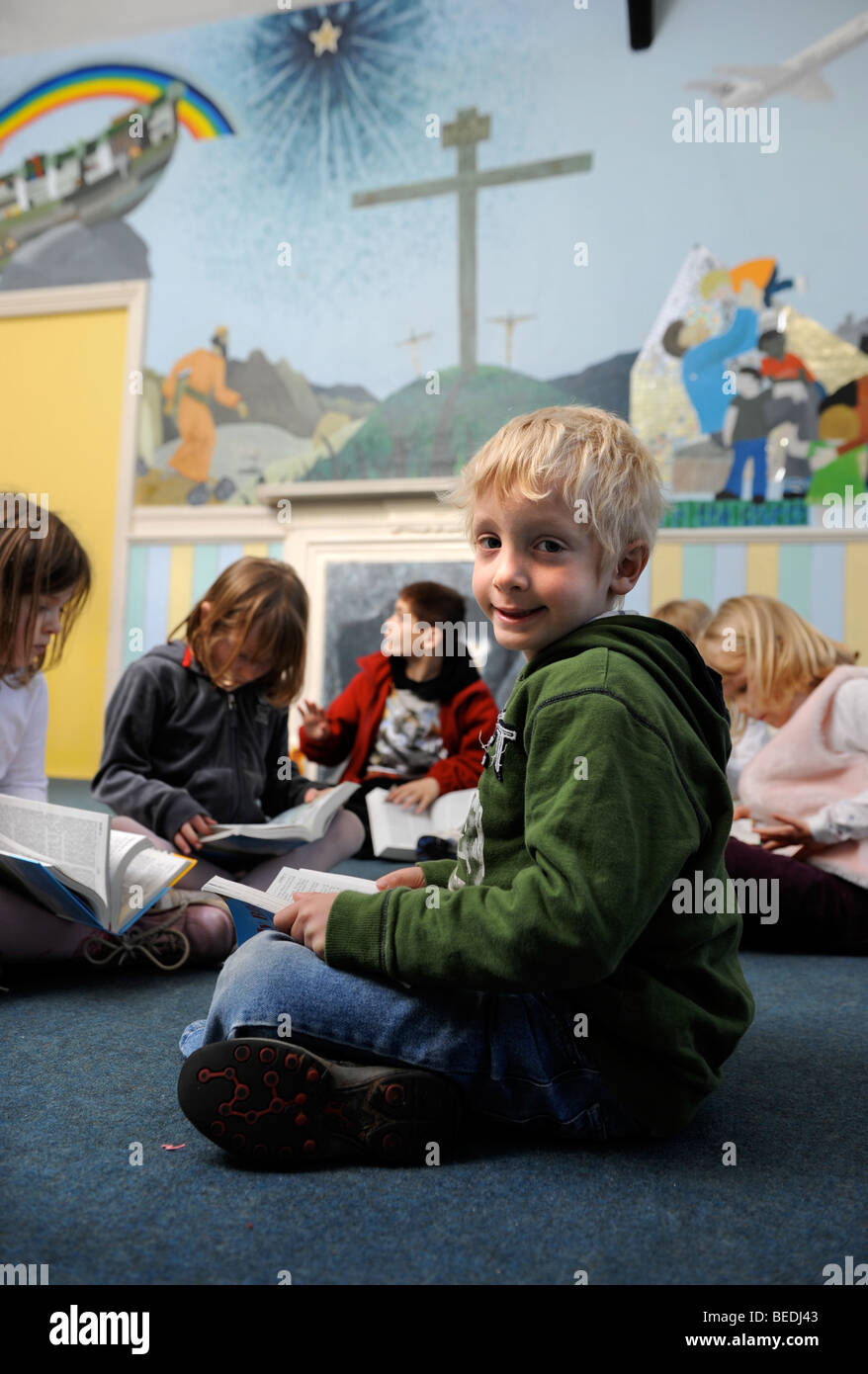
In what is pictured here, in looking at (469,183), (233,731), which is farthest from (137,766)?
(469,183)

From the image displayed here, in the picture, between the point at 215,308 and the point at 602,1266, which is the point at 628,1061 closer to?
the point at 602,1266

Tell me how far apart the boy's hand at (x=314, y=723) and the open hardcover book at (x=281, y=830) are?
686 mm

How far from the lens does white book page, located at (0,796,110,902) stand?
1.05 metres

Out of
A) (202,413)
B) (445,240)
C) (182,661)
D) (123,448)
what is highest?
(445,240)

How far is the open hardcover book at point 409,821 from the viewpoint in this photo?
89.4 inches

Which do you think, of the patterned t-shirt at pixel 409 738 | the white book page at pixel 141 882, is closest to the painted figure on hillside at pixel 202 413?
the patterned t-shirt at pixel 409 738

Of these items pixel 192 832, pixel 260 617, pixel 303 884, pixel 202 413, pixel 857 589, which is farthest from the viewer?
pixel 202 413

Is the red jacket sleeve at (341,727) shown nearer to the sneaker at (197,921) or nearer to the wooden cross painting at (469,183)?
the sneaker at (197,921)

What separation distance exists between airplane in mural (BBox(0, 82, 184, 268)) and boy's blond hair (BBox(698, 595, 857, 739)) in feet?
10.3

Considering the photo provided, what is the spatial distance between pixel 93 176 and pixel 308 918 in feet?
13.2

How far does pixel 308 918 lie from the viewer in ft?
2.43

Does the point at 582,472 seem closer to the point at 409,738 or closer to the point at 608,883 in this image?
the point at 608,883
